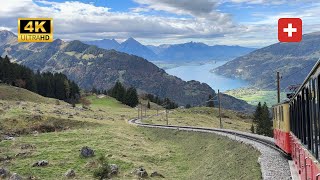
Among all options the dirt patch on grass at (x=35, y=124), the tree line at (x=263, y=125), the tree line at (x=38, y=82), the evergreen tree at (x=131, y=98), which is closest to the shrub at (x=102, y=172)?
the dirt patch on grass at (x=35, y=124)

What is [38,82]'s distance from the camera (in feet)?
525

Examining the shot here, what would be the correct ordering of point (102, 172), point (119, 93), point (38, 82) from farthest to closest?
point (119, 93)
point (38, 82)
point (102, 172)

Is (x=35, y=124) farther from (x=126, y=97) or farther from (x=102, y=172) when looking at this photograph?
(x=126, y=97)

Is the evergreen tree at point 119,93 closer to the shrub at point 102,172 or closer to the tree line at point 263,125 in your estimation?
the tree line at point 263,125

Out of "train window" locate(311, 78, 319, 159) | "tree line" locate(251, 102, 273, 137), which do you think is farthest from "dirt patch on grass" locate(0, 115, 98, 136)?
"train window" locate(311, 78, 319, 159)

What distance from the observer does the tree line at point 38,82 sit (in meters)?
137

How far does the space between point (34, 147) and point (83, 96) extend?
142 m

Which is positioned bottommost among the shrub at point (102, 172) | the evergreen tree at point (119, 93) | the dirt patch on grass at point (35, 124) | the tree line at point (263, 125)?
the tree line at point (263, 125)

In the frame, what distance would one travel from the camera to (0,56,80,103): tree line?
450 feet

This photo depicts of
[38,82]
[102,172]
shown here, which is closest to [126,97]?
[38,82]

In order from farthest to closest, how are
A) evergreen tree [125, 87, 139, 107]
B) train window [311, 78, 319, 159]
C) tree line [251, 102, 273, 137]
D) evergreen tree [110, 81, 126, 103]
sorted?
evergreen tree [110, 81, 126, 103], evergreen tree [125, 87, 139, 107], tree line [251, 102, 273, 137], train window [311, 78, 319, 159]

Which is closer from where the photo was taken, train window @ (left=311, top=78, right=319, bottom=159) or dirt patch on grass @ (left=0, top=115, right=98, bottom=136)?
train window @ (left=311, top=78, right=319, bottom=159)

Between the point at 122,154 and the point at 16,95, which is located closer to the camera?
the point at 122,154

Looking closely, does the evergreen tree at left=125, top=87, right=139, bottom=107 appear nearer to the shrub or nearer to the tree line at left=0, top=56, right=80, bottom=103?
the tree line at left=0, top=56, right=80, bottom=103
